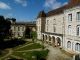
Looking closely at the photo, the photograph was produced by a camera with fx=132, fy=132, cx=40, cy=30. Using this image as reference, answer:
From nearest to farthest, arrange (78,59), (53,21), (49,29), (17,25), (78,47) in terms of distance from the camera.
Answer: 1. (78,59)
2. (78,47)
3. (53,21)
4. (49,29)
5. (17,25)

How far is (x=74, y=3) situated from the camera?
29.2m

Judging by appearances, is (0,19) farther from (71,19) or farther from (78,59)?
(78,59)

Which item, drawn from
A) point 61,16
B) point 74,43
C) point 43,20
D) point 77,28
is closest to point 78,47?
point 74,43

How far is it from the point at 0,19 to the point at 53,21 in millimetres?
19413

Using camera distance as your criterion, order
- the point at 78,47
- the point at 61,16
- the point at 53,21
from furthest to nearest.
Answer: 1. the point at 53,21
2. the point at 61,16
3. the point at 78,47

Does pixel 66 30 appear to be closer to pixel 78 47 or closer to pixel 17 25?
pixel 78 47

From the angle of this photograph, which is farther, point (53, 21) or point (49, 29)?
point (49, 29)

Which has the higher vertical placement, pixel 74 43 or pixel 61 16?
pixel 61 16

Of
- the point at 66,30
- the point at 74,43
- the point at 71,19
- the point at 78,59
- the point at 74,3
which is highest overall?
the point at 74,3

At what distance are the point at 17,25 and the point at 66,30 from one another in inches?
1846

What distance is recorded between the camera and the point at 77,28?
92.7 ft

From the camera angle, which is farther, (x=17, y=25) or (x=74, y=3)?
(x=17, y=25)

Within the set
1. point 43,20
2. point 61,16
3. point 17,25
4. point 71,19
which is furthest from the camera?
point 17,25

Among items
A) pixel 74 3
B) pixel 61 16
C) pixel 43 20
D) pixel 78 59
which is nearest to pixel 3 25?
pixel 43 20
